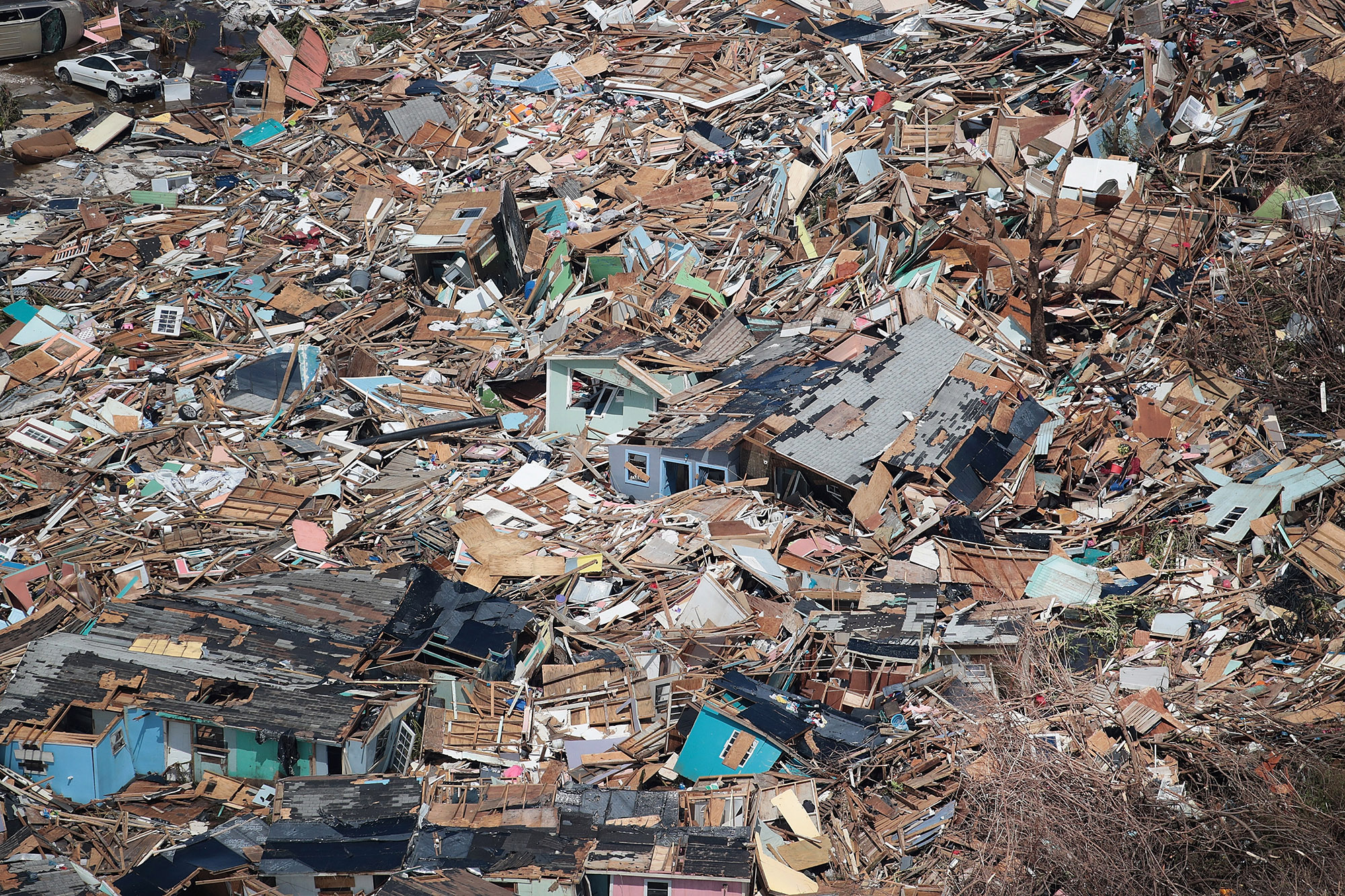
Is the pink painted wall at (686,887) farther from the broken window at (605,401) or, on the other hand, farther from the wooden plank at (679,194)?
the wooden plank at (679,194)

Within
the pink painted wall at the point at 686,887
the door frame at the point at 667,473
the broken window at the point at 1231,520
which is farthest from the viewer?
the door frame at the point at 667,473

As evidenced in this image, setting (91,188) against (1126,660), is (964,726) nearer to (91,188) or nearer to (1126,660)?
(1126,660)

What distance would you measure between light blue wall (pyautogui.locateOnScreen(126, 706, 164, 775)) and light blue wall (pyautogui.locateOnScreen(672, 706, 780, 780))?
5408 mm

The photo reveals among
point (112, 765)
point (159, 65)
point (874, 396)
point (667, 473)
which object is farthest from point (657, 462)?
point (159, 65)

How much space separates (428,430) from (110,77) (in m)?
16.7

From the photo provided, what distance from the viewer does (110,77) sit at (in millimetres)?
27125

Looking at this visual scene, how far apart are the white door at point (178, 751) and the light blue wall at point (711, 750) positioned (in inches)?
201

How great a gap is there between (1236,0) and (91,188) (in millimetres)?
25217

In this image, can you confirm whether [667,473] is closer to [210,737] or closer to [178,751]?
[210,737]

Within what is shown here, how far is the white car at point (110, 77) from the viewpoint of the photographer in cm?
2712

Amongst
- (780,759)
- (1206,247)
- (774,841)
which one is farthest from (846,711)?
(1206,247)

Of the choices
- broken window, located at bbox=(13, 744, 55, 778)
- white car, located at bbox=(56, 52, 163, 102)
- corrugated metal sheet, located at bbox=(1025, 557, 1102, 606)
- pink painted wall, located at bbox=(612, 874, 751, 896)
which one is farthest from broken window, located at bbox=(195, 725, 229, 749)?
white car, located at bbox=(56, 52, 163, 102)

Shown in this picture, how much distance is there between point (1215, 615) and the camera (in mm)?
12703

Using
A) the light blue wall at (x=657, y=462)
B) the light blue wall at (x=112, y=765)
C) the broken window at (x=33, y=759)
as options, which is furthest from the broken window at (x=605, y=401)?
the broken window at (x=33, y=759)
